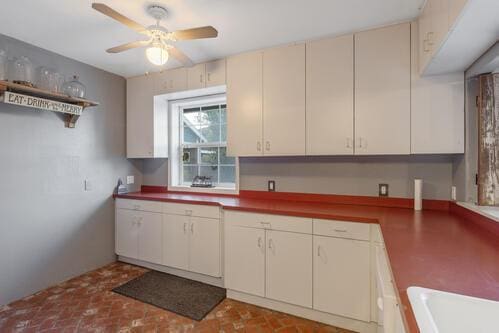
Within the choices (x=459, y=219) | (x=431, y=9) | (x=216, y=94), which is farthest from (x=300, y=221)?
(x=216, y=94)

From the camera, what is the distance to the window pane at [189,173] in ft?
11.6

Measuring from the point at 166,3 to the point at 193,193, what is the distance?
214cm

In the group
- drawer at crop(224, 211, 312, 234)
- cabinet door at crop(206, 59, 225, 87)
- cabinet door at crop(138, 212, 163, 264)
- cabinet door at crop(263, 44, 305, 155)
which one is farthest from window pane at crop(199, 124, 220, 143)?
drawer at crop(224, 211, 312, 234)

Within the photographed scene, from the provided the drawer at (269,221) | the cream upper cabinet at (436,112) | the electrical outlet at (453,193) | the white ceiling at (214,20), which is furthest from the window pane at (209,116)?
the electrical outlet at (453,193)

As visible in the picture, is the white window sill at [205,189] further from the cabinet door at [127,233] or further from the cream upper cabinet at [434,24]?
the cream upper cabinet at [434,24]

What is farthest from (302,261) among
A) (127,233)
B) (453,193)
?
(127,233)

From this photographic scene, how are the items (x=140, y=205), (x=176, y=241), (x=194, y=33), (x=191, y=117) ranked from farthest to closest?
(x=191, y=117)
(x=140, y=205)
(x=176, y=241)
(x=194, y=33)

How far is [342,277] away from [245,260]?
2.82ft

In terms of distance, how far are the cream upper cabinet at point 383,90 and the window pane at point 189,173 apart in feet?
7.17

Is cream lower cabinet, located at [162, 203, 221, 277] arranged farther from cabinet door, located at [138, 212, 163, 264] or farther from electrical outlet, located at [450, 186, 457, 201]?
electrical outlet, located at [450, 186, 457, 201]

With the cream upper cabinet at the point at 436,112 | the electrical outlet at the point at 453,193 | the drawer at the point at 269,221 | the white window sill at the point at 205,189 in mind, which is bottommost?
the drawer at the point at 269,221

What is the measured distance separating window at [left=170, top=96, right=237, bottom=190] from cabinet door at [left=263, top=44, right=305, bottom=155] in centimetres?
80

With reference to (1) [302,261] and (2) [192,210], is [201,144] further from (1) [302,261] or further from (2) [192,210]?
(1) [302,261]

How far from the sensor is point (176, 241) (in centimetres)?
281
